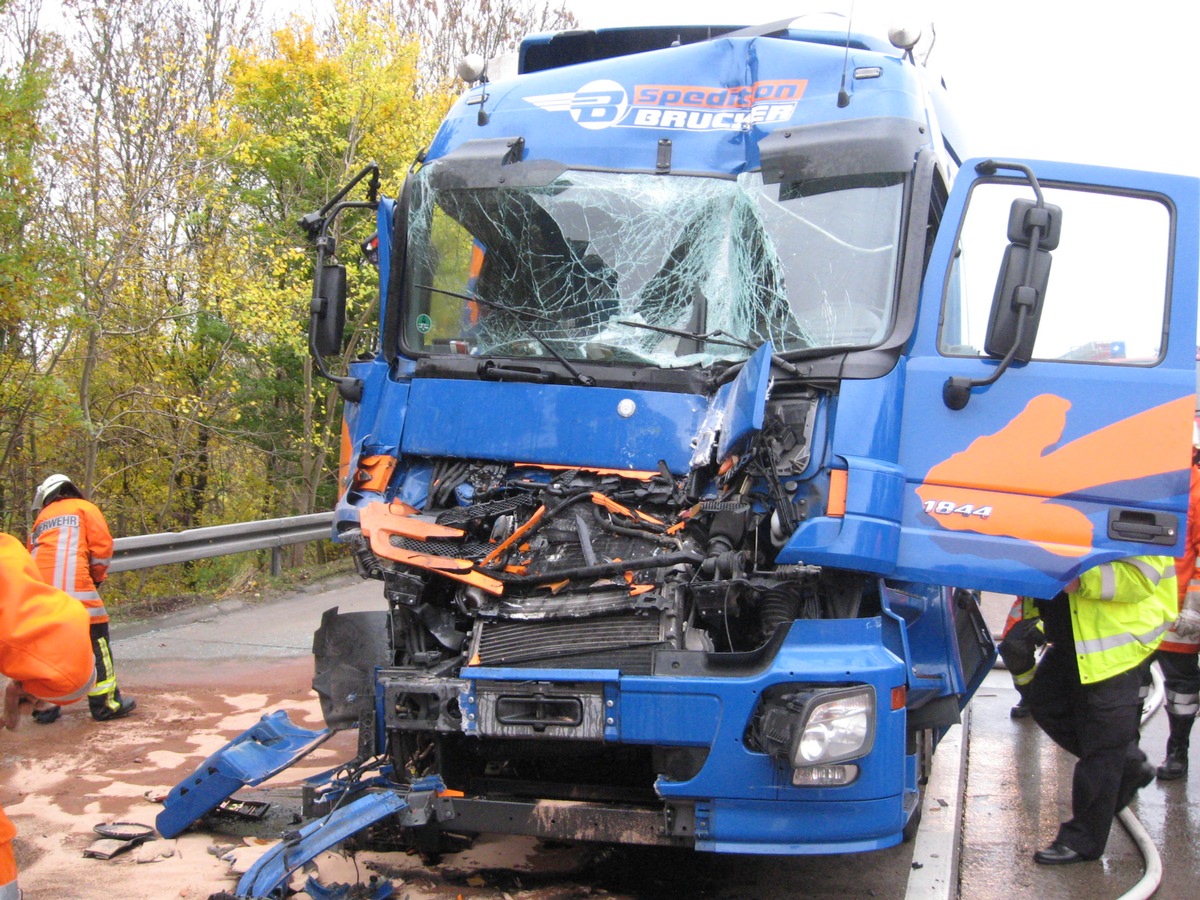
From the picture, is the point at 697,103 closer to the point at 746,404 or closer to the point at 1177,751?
the point at 746,404

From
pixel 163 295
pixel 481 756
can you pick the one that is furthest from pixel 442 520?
pixel 163 295

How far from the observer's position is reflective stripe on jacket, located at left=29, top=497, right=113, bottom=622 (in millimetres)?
5992

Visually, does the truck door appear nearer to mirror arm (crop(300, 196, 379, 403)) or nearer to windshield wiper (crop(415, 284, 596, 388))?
windshield wiper (crop(415, 284, 596, 388))

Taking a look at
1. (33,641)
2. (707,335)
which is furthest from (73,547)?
(707,335)

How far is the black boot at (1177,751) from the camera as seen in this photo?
18.1 ft

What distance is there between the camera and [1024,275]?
359 cm

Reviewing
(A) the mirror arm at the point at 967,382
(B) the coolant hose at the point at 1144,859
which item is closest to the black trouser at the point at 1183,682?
(B) the coolant hose at the point at 1144,859

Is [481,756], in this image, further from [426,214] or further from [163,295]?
[163,295]

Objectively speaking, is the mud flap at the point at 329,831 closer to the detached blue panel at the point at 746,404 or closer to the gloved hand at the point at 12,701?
the gloved hand at the point at 12,701

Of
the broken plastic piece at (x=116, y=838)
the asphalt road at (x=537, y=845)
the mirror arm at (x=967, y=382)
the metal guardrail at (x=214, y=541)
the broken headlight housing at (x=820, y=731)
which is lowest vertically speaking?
the asphalt road at (x=537, y=845)

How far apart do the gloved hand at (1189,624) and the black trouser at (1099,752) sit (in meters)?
1.18

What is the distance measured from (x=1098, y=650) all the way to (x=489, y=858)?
8.19 ft

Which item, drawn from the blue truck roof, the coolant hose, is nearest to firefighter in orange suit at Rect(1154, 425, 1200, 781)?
the coolant hose

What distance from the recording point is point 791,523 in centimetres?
368
